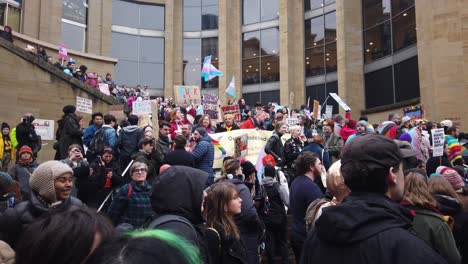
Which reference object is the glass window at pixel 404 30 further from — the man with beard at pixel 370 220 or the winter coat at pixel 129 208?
the man with beard at pixel 370 220

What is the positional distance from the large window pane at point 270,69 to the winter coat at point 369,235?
3439 centimetres

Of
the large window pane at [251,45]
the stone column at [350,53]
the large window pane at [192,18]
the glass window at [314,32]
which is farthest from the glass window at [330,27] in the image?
→ the large window pane at [192,18]

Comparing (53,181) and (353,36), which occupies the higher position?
(353,36)

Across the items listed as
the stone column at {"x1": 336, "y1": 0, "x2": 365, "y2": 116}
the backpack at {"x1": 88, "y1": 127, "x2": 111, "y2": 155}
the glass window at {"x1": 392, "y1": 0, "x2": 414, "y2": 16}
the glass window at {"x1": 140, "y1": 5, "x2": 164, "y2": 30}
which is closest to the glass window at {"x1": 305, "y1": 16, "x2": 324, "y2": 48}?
the stone column at {"x1": 336, "y1": 0, "x2": 365, "y2": 116}

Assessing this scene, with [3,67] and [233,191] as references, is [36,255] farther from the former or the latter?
[3,67]

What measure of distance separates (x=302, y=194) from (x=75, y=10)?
3143cm

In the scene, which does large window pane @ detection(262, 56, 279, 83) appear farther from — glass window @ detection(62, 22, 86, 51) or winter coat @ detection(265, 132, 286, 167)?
winter coat @ detection(265, 132, 286, 167)

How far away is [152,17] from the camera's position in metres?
39.6

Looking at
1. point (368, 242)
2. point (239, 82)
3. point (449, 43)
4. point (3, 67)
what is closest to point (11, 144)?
point (3, 67)

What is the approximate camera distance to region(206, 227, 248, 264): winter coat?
362 cm

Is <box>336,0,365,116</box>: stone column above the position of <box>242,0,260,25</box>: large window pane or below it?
below

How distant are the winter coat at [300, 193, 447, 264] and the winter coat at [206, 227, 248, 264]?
→ 151cm

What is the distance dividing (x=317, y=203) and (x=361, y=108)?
86.9 feet

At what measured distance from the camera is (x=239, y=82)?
37.3 metres
